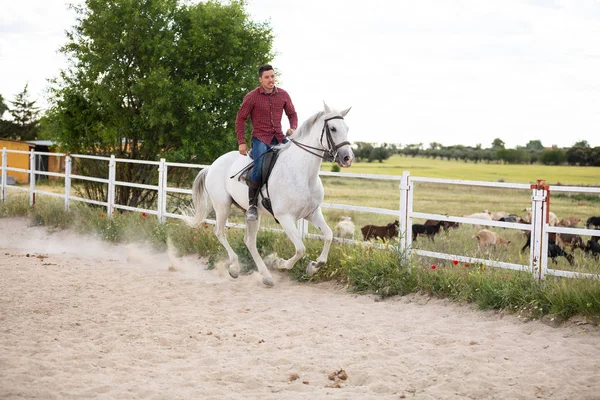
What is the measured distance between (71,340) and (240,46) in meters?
11.6

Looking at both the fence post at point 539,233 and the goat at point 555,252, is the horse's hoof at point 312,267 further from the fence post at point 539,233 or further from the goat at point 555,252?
the goat at point 555,252

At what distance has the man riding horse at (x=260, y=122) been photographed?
9008mm

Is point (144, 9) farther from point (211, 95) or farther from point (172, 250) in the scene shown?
point (172, 250)

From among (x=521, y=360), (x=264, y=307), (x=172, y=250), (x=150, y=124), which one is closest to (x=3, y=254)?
(x=172, y=250)

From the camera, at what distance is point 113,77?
53.7 ft

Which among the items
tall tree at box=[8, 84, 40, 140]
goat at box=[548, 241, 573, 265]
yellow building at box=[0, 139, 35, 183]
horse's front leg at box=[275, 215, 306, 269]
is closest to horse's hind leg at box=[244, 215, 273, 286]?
horse's front leg at box=[275, 215, 306, 269]

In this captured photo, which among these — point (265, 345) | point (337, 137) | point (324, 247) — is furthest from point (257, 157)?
A: point (265, 345)

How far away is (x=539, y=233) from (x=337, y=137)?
2661mm

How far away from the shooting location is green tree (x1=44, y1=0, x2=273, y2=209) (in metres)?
16.0

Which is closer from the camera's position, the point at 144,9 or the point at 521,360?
the point at 521,360

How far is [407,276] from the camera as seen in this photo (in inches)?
330

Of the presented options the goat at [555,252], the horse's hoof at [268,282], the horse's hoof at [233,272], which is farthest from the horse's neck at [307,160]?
the goat at [555,252]

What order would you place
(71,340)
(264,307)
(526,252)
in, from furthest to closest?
(526,252) → (264,307) → (71,340)

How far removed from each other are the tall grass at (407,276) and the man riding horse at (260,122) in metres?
1.33
